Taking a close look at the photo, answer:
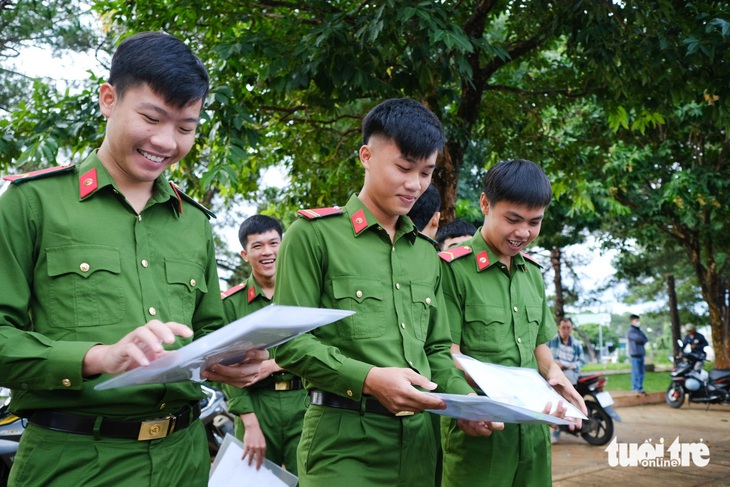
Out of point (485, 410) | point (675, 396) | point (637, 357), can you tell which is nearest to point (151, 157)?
point (485, 410)

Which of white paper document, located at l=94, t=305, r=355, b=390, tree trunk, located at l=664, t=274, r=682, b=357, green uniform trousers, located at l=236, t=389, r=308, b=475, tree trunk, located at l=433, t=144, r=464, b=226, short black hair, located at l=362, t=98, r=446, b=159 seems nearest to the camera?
white paper document, located at l=94, t=305, r=355, b=390

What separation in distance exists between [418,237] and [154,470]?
4.02 feet

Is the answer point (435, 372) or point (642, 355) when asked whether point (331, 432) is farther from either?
point (642, 355)

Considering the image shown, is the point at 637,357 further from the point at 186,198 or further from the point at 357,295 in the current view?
the point at 186,198

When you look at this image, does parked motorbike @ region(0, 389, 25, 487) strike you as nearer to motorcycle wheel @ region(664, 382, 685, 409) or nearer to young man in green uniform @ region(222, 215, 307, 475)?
young man in green uniform @ region(222, 215, 307, 475)

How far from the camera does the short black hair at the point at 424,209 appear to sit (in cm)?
388

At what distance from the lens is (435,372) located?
8.04 feet

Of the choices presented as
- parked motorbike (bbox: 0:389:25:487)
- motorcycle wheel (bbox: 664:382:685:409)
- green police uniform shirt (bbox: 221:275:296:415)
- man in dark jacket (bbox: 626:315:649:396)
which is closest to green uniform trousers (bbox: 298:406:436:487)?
green police uniform shirt (bbox: 221:275:296:415)

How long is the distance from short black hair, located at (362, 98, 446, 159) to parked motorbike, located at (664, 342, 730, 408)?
11.2 m

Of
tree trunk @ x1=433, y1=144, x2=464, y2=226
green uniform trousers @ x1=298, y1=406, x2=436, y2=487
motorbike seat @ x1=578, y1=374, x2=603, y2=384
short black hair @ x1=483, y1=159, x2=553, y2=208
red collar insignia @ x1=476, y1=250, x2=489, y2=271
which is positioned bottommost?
motorbike seat @ x1=578, y1=374, x2=603, y2=384

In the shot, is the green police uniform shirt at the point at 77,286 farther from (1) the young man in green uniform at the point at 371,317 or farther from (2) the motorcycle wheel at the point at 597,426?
(2) the motorcycle wheel at the point at 597,426

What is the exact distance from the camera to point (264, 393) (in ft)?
12.7

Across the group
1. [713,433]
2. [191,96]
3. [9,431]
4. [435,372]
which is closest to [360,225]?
[435,372]

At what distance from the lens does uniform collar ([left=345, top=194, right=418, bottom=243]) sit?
7.75ft
